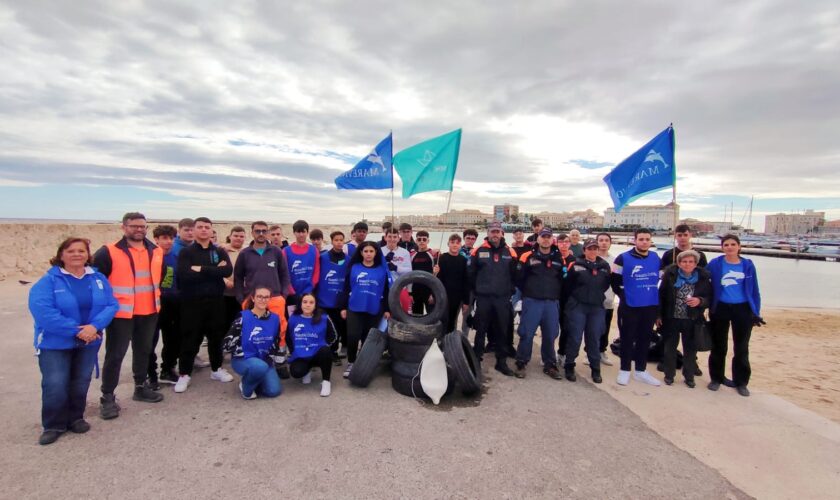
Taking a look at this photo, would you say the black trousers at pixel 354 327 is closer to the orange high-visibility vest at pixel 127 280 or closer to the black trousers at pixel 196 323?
the black trousers at pixel 196 323

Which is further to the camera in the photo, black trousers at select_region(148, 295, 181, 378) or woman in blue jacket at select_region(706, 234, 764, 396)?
woman in blue jacket at select_region(706, 234, 764, 396)

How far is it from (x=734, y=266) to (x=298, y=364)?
551 centimetres

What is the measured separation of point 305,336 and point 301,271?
3.63ft

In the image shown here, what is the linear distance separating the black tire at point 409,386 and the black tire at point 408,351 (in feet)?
0.71

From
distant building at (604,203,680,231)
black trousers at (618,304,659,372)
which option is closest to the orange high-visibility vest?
black trousers at (618,304,659,372)

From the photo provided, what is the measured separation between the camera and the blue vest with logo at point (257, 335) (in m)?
4.20

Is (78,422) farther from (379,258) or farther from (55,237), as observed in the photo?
(55,237)

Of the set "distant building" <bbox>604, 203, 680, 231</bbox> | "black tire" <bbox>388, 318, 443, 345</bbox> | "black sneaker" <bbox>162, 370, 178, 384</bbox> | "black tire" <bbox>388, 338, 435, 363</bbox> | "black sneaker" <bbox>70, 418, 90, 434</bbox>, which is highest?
"distant building" <bbox>604, 203, 680, 231</bbox>

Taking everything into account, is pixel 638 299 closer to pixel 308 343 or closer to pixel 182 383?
pixel 308 343

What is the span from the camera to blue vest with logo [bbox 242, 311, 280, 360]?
4.20 m

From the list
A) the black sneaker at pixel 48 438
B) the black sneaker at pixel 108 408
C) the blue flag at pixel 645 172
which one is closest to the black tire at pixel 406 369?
the black sneaker at pixel 108 408

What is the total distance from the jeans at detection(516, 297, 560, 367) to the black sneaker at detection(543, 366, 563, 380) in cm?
4

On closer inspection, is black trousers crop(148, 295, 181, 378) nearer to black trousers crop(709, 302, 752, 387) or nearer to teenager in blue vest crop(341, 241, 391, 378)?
teenager in blue vest crop(341, 241, 391, 378)

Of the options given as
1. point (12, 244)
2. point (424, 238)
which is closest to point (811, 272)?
point (424, 238)
